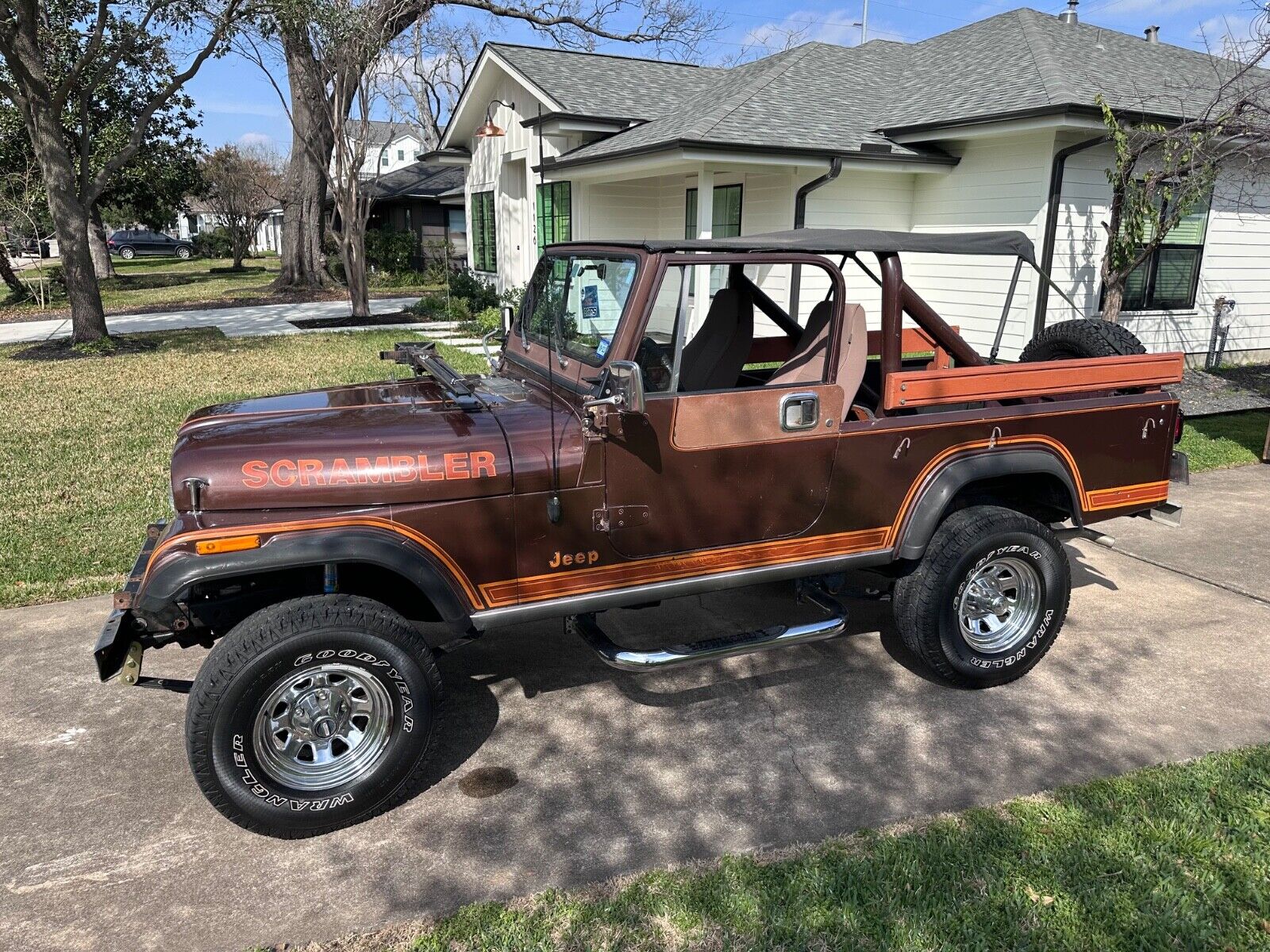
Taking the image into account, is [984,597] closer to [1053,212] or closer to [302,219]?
[1053,212]

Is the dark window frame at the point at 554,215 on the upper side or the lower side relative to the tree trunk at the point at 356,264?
upper

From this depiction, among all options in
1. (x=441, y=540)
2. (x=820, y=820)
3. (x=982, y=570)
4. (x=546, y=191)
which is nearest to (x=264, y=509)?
(x=441, y=540)

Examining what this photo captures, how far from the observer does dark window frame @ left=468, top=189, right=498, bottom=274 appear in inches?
760

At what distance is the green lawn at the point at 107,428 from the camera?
19.3 feet

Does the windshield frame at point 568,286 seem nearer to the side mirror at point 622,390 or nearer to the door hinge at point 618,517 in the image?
the side mirror at point 622,390

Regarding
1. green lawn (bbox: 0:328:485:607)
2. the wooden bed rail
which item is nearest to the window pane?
the wooden bed rail

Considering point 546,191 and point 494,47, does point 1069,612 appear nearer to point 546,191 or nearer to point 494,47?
point 546,191

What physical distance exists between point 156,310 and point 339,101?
8.26 meters

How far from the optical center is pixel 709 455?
377cm

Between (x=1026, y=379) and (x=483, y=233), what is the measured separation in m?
17.3

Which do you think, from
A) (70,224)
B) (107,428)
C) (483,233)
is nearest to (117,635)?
(107,428)

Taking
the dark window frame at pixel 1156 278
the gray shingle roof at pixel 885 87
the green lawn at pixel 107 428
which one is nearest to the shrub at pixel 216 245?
the green lawn at pixel 107 428

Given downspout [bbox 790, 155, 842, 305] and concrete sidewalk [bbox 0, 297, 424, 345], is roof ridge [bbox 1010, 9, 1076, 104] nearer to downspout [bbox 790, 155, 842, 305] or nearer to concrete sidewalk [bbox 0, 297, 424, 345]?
downspout [bbox 790, 155, 842, 305]

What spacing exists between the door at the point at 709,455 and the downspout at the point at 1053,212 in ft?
25.4
